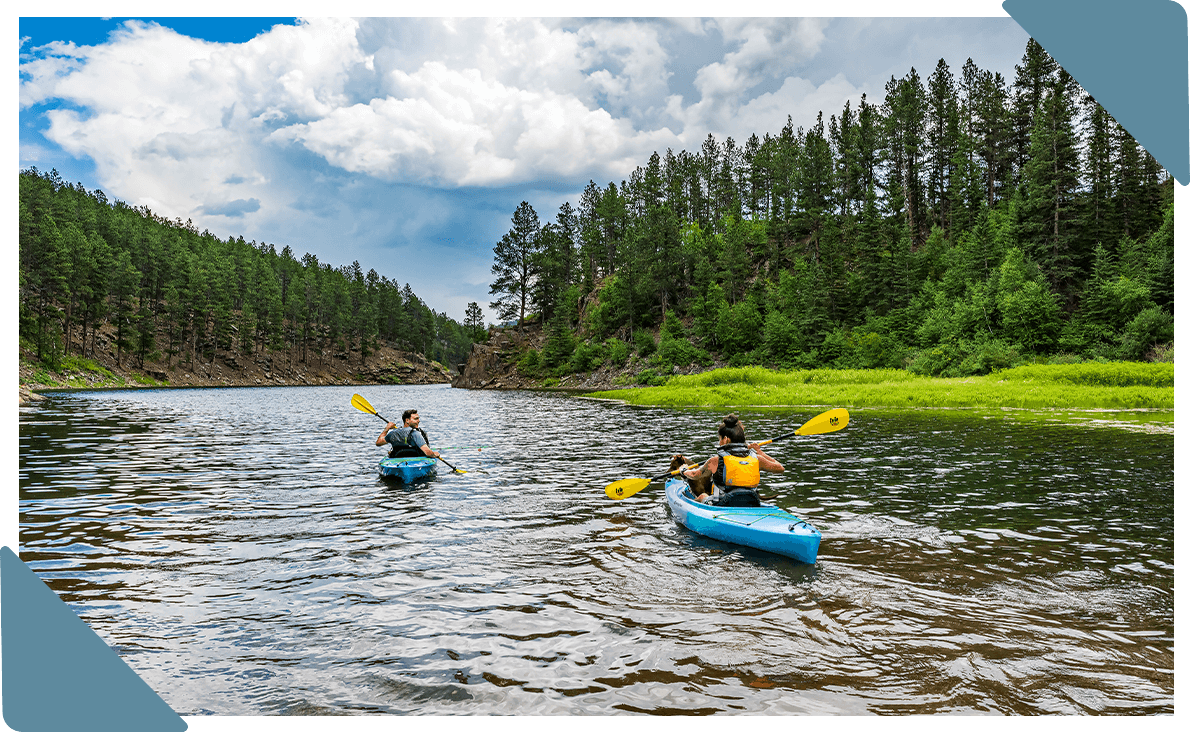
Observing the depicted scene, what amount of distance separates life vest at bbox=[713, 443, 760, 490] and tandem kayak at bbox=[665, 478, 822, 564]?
0.61 metres

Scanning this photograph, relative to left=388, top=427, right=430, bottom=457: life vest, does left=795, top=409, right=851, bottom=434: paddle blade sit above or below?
above

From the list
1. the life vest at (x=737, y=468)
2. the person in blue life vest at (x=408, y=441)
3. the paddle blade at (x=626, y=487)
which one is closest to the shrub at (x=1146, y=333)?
the life vest at (x=737, y=468)

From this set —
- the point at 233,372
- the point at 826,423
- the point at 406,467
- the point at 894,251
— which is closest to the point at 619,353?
the point at 894,251

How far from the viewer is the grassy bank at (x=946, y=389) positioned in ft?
100

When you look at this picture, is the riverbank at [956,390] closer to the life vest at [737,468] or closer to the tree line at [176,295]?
the life vest at [737,468]

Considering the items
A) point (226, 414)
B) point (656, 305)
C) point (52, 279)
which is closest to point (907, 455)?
point (226, 414)

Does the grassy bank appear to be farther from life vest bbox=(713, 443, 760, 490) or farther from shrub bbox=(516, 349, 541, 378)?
shrub bbox=(516, 349, 541, 378)

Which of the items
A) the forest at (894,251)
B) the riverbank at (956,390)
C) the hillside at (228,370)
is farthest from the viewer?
the hillside at (228,370)

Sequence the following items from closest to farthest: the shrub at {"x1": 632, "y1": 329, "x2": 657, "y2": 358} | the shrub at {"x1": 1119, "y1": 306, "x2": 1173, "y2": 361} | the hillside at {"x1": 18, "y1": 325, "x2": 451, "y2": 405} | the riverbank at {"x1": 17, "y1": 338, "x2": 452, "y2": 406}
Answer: the shrub at {"x1": 1119, "y1": 306, "x2": 1173, "y2": 361} → the riverbank at {"x1": 17, "y1": 338, "x2": 452, "y2": 406} → the hillside at {"x1": 18, "y1": 325, "x2": 451, "y2": 405} → the shrub at {"x1": 632, "y1": 329, "x2": 657, "y2": 358}

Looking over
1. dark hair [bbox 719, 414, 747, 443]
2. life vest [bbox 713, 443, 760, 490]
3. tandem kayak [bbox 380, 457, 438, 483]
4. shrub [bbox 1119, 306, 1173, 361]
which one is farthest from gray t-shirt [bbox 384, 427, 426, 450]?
shrub [bbox 1119, 306, 1173, 361]

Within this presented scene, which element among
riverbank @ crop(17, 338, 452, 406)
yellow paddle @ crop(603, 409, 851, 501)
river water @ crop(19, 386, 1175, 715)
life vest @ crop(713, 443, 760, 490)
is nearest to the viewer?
river water @ crop(19, 386, 1175, 715)

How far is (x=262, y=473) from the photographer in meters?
16.3

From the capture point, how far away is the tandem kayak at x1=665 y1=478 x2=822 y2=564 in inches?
340

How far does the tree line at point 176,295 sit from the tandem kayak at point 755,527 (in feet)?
148
